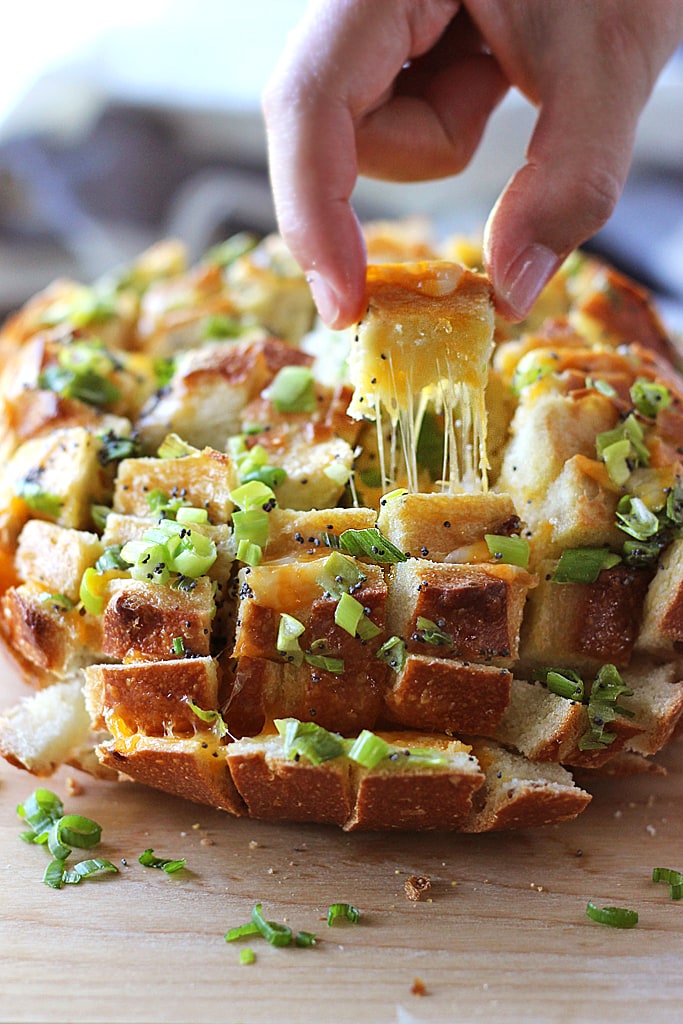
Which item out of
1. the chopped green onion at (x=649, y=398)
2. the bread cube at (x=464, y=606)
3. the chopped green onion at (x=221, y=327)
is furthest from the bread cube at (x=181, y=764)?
the chopped green onion at (x=221, y=327)

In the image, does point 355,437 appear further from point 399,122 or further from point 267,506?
point 399,122

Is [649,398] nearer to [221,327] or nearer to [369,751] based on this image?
[369,751]

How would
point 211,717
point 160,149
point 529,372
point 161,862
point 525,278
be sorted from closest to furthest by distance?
point 211,717 → point 161,862 → point 525,278 → point 529,372 → point 160,149

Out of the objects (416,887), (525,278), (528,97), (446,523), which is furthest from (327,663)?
(528,97)

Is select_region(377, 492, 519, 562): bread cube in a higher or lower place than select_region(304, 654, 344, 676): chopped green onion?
higher

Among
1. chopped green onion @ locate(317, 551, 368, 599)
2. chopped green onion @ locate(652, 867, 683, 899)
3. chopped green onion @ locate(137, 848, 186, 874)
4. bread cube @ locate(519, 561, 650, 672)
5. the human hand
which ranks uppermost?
the human hand

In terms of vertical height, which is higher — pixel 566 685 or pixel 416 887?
pixel 566 685

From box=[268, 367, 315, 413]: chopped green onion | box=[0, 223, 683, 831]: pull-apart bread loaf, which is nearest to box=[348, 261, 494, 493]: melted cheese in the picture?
box=[0, 223, 683, 831]: pull-apart bread loaf

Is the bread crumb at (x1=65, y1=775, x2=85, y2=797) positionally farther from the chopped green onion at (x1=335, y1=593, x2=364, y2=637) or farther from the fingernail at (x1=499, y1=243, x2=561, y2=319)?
the fingernail at (x1=499, y1=243, x2=561, y2=319)
